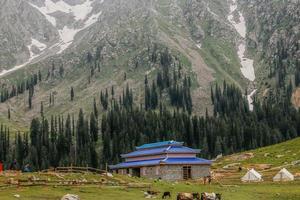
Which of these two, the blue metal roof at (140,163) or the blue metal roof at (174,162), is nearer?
the blue metal roof at (174,162)

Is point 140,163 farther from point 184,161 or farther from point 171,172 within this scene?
point 184,161

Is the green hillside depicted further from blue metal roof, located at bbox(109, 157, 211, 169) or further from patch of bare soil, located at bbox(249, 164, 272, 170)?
blue metal roof, located at bbox(109, 157, 211, 169)

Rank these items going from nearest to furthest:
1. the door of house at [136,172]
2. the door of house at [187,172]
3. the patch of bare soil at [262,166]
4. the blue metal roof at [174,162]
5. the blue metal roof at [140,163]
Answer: the blue metal roof at [174,162] → the blue metal roof at [140,163] → the door of house at [187,172] → the patch of bare soil at [262,166] → the door of house at [136,172]

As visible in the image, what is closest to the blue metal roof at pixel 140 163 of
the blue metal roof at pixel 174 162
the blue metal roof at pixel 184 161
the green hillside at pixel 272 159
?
the blue metal roof at pixel 174 162

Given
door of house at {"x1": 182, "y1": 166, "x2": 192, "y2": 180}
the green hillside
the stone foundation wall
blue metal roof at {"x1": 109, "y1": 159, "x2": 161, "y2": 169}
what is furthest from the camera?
the green hillside

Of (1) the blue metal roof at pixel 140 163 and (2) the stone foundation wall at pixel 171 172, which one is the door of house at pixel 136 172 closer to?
(1) the blue metal roof at pixel 140 163

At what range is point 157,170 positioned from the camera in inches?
4230

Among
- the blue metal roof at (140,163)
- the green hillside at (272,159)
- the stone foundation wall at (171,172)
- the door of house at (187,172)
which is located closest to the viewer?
the stone foundation wall at (171,172)

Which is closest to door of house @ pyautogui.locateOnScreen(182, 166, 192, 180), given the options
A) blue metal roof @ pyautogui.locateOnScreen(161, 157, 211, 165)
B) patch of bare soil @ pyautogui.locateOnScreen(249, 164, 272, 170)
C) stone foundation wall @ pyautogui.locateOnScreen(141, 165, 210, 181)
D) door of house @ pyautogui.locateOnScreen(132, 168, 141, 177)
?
stone foundation wall @ pyautogui.locateOnScreen(141, 165, 210, 181)

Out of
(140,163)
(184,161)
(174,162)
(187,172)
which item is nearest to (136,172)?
(140,163)

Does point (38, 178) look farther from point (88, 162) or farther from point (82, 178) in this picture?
point (88, 162)

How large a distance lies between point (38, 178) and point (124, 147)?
12949 centimetres

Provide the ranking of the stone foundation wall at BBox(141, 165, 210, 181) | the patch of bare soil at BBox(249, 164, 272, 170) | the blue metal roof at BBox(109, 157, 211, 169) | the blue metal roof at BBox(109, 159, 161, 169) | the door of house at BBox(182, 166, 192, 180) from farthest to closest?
the patch of bare soil at BBox(249, 164, 272, 170), the door of house at BBox(182, 166, 192, 180), the blue metal roof at BBox(109, 159, 161, 169), the blue metal roof at BBox(109, 157, 211, 169), the stone foundation wall at BBox(141, 165, 210, 181)

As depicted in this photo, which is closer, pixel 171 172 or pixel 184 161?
pixel 171 172
